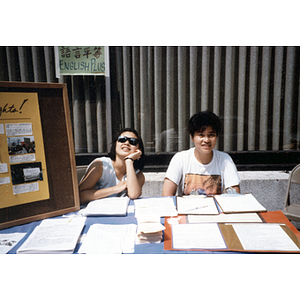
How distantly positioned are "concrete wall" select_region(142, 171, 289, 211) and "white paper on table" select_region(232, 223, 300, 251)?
3.01 ft

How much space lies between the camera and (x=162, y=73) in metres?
2.19

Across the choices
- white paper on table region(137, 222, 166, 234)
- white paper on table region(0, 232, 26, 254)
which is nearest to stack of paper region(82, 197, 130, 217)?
white paper on table region(137, 222, 166, 234)

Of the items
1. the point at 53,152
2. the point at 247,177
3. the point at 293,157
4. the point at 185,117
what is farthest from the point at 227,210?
the point at 53,152

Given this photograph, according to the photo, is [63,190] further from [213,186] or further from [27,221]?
[213,186]

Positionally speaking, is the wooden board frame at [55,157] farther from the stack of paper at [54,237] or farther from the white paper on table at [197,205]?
the white paper on table at [197,205]

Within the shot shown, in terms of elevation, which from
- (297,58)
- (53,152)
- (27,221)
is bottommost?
(27,221)

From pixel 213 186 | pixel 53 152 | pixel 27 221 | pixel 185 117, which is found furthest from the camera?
pixel 185 117

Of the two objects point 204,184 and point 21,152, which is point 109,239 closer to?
point 21,152

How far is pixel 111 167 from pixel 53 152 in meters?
0.61

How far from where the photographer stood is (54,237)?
139 cm

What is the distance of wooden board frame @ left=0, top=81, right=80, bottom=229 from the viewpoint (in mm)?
1606

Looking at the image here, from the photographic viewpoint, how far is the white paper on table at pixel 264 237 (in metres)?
1.26

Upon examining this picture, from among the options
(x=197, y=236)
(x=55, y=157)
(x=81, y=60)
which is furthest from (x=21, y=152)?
(x=197, y=236)

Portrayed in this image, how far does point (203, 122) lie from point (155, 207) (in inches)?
36.3
